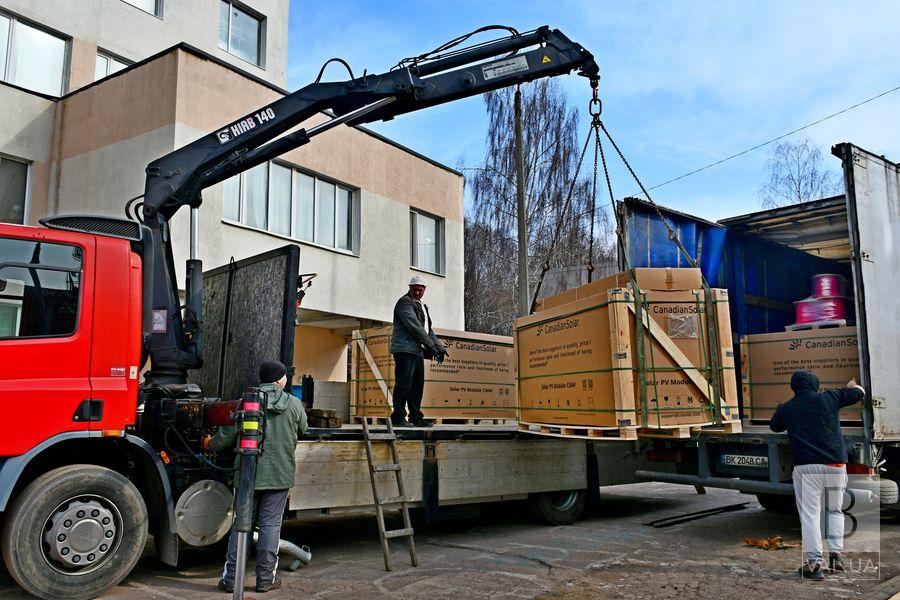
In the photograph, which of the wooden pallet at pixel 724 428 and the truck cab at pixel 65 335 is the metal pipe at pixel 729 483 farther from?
the truck cab at pixel 65 335

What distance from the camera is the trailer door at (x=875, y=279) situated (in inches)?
271

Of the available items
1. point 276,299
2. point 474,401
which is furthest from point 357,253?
point 276,299

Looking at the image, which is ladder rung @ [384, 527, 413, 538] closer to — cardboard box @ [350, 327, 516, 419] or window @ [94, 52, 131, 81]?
cardboard box @ [350, 327, 516, 419]

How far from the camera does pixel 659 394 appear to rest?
6.30m

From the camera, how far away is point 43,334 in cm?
498

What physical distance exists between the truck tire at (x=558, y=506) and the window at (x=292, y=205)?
697cm

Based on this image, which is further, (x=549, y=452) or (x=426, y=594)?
(x=549, y=452)

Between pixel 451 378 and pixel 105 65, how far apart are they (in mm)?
10716

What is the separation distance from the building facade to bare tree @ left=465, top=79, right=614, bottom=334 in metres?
13.9

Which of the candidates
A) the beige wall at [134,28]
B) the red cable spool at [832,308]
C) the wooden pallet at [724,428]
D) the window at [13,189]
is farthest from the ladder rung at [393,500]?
the beige wall at [134,28]

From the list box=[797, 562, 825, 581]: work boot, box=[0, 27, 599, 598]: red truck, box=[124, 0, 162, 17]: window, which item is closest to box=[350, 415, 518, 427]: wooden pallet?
box=[0, 27, 599, 598]: red truck

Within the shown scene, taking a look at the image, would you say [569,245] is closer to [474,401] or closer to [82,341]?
[474,401]

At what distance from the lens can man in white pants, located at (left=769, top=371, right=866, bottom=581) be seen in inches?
234

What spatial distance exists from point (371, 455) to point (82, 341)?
2372mm
